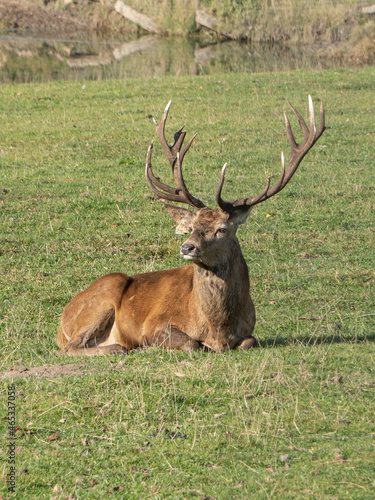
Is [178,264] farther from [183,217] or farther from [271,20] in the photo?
[271,20]

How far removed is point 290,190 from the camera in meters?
12.9

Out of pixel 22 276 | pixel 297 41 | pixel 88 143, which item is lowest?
pixel 22 276

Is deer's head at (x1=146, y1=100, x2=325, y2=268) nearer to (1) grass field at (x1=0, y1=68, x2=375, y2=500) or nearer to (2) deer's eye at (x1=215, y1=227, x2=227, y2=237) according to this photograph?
(2) deer's eye at (x1=215, y1=227, x2=227, y2=237)

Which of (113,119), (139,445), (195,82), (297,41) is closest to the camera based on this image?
(139,445)

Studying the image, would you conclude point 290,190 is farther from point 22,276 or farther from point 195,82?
point 195,82

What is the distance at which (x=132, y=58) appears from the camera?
30188mm

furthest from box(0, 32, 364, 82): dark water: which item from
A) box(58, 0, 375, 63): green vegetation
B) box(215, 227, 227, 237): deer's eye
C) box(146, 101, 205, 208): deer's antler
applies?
box(215, 227, 227, 237): deer's eye

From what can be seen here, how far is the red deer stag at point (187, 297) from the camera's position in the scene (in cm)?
686

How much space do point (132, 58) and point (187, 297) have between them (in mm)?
24262

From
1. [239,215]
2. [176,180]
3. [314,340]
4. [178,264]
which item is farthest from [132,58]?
[314,340]

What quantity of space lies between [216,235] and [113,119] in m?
11.5

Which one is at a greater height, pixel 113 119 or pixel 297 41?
pixel 297 41

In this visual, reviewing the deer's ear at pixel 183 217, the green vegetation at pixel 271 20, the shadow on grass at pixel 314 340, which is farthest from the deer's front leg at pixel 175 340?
the green vegetation at pixel 271 20

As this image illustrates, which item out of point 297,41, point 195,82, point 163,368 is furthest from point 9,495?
point 297,41
